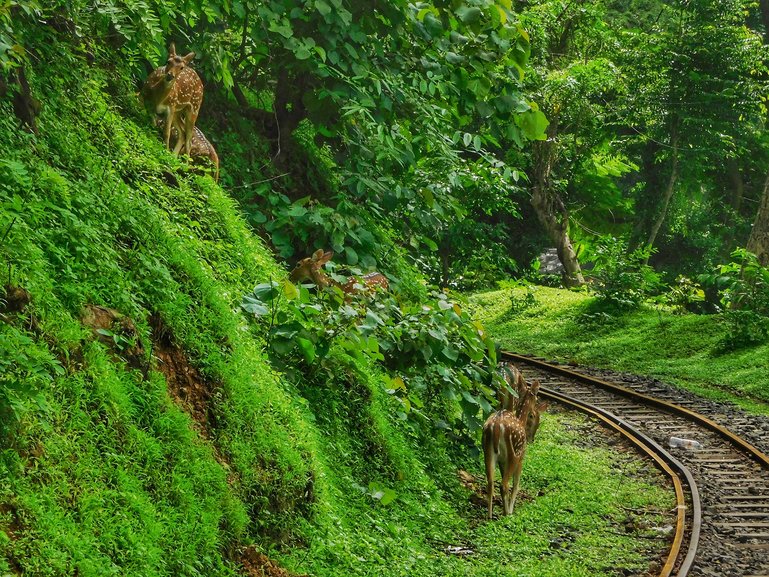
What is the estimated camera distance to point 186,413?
20.6 ft

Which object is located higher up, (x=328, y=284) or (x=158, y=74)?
(x=158, y=74)

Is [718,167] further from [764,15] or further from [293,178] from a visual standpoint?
[293,178]

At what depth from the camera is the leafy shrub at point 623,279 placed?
24.5 meters

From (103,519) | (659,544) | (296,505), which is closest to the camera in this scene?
(103,519)

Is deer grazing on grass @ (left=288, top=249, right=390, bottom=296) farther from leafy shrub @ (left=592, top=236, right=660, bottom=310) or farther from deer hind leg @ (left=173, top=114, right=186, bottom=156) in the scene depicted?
leafy shrub @ (left=592, top=236, right=660, bottom=310)

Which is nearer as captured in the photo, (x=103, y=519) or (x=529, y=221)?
(x=103, y=519)

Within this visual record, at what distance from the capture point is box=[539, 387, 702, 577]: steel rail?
8.41 m

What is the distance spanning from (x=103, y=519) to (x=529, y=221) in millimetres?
33006

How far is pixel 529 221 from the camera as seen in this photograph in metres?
36.9

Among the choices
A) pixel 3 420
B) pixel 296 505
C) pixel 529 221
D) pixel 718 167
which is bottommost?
pixel 529 221

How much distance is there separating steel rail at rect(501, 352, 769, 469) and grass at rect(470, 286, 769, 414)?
1.33 m

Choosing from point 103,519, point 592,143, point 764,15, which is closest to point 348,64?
point 103,519

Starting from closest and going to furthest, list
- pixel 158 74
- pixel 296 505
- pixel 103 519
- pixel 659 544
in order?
pixel 103 519 → pixel 296 505 → pixel 659 544 → pixel 158 74

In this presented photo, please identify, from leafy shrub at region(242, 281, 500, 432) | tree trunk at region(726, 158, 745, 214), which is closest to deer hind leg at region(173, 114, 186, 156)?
leafy shrub at region(242, 281, 500, 432)
